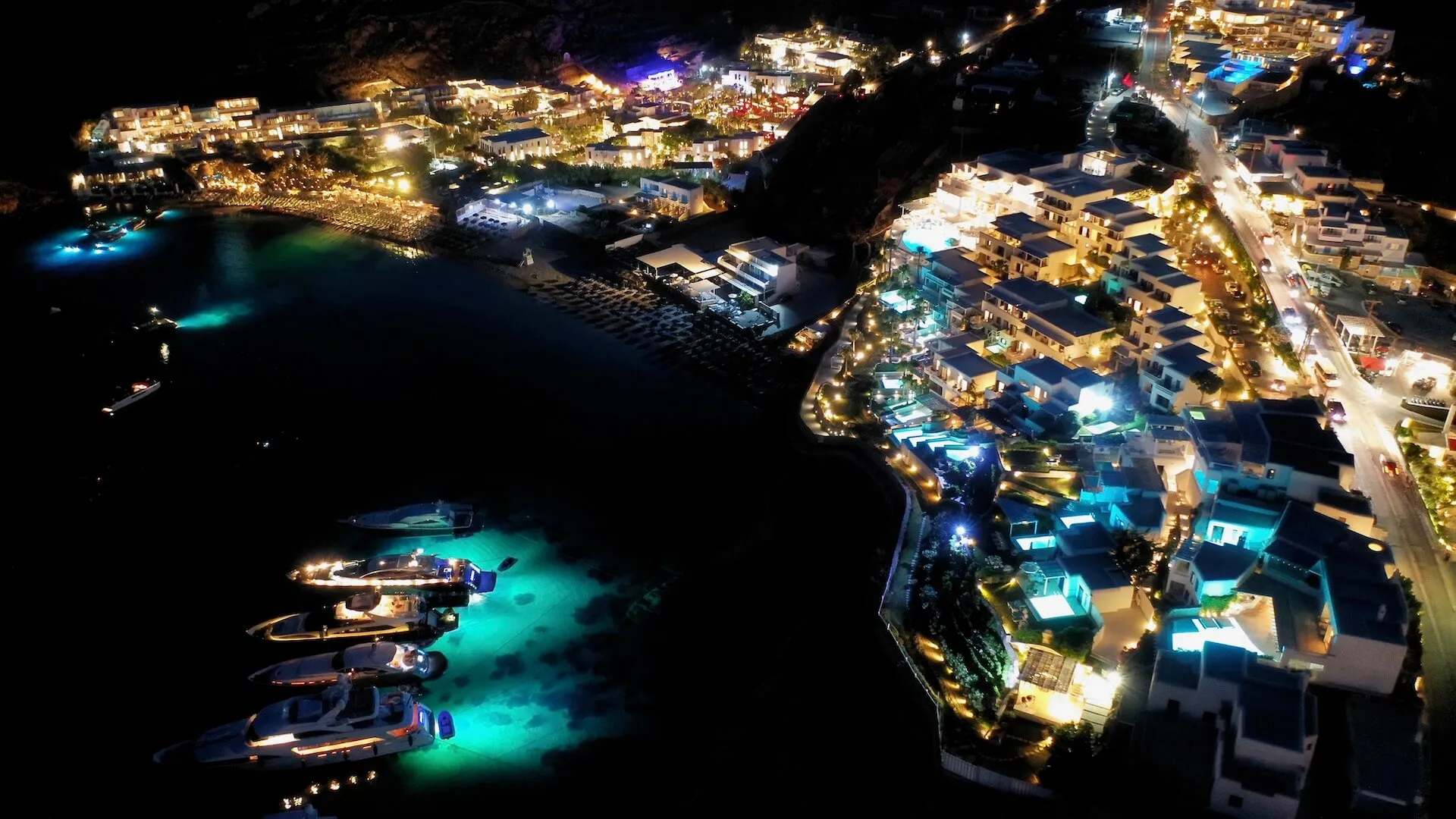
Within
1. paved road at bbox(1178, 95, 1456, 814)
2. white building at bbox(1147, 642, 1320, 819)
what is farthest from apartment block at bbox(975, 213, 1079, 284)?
white building at bbox(1147, 642, 1320, 819)

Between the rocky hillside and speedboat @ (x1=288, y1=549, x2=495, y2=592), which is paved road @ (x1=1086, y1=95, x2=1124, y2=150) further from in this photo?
the rocky hillside

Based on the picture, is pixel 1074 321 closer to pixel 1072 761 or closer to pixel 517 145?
pixel 1072 761

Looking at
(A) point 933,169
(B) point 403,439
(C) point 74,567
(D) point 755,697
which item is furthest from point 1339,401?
(C) point 74,567

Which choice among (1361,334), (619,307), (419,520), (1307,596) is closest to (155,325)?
(619,307)

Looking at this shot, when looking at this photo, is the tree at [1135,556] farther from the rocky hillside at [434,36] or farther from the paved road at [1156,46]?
the rocky hillside at [434,36]

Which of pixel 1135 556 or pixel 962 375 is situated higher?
pixel 962 375

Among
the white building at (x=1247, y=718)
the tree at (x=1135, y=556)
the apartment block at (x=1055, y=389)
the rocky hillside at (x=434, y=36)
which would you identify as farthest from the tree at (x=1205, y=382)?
the rocky hillside at (x=434, y=36)
